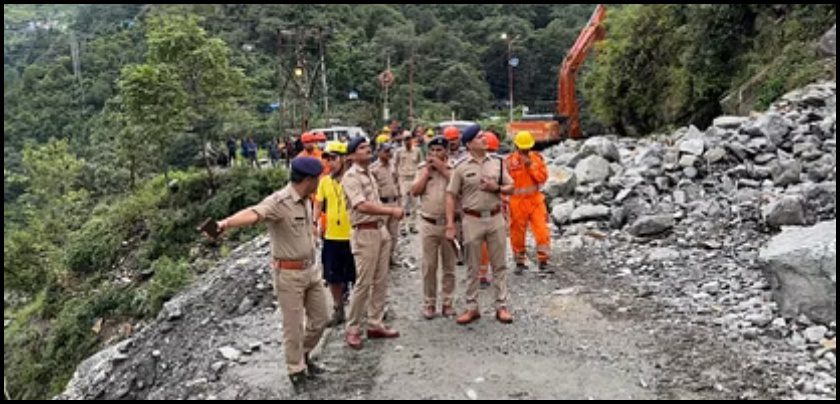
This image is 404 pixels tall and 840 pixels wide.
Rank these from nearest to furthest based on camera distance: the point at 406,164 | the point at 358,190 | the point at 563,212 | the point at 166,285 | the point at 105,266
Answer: the point at 358,190 < the point at 563,212 < the point at 406,164 < the point at 166,285 < the point at 105,266

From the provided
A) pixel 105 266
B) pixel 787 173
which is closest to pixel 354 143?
pixel 787 173

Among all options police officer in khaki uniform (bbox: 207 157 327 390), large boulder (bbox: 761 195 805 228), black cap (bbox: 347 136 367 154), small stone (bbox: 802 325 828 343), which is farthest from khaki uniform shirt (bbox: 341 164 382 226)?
large boulder (bbox: 761 195 805 228)

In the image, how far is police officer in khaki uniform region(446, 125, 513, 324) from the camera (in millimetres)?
6215

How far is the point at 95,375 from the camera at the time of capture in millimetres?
8492

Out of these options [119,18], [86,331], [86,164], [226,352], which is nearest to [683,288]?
[226,352]

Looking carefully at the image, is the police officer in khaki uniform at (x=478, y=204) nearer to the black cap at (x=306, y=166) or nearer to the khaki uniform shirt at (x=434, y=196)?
the khaki uniform shirt at (x=434, y=196)

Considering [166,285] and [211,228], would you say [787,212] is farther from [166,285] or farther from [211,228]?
[166,285]

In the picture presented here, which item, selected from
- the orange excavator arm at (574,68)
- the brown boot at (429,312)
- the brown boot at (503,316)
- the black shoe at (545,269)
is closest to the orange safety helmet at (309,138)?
the brown boot at (429,312)

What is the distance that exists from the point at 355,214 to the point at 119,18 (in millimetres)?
82984

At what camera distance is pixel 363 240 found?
581 cm

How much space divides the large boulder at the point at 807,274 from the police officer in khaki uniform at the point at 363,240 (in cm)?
316

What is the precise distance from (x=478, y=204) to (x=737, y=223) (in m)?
3.64

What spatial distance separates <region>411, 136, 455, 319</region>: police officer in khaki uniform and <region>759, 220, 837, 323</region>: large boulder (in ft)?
8.88

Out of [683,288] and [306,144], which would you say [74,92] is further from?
[683,288]
